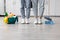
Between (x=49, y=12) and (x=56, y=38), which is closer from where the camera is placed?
(x=56, y=38)

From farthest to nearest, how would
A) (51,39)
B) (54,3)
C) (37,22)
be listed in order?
(54,3) → (37,22) → (51,39)

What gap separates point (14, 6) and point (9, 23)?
189 cm

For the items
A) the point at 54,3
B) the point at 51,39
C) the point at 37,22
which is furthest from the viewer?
the point at 54,3

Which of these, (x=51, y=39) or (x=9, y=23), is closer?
(x=51, y=39)

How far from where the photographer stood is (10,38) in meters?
2.19

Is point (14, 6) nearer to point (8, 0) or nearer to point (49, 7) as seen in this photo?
point (8, 0)

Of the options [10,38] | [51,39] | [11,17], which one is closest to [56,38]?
[51,39]

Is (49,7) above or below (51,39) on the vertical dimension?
above

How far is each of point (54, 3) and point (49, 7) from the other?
0.19m

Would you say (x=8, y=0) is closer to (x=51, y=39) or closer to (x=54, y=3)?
(x=54, y=3)

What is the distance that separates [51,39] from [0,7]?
11.6 ft

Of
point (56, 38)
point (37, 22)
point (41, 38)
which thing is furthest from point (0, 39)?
point (37, 22)

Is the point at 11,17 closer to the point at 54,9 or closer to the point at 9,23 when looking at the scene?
the point at 9,23

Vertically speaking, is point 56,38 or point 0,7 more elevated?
point 0,7
